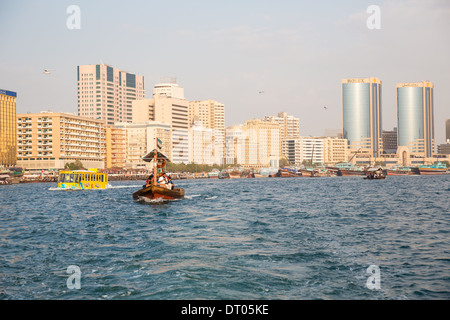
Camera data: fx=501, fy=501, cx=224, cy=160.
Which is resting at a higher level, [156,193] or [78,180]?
[78,180]

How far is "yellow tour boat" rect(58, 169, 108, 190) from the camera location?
301 feet

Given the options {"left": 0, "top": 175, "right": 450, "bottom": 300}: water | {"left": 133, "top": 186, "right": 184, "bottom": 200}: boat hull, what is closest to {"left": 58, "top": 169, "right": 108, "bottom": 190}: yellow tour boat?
{"left": 133, "top": 186, "right": 184, "bottom": 200}: boat hull

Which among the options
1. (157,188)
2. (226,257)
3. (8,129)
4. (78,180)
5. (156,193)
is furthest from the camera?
(8,129)

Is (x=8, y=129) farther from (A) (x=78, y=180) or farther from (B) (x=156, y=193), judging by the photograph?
(B) (x=156, y=193)

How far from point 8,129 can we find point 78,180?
4641 inches

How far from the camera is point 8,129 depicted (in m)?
194

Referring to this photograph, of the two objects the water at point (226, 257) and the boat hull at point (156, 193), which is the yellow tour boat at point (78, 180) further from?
the water at point (226, 257)

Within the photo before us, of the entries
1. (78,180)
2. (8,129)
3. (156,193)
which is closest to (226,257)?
(156,193)

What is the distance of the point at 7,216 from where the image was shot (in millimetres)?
43375

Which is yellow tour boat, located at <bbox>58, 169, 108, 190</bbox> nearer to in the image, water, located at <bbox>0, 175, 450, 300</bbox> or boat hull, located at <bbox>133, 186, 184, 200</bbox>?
boat hull, located at <bbox>133, 186, 184, 200</bbox>

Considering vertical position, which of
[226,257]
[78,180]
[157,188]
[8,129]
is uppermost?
[8,129]

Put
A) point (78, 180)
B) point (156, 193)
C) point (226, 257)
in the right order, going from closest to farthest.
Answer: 1. point (226, 257)
2. point (156, 193)
3. point (78, 180)

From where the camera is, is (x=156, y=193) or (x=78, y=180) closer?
(x=156, y=193)

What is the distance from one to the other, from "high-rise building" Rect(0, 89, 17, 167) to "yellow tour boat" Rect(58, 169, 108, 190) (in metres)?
104
